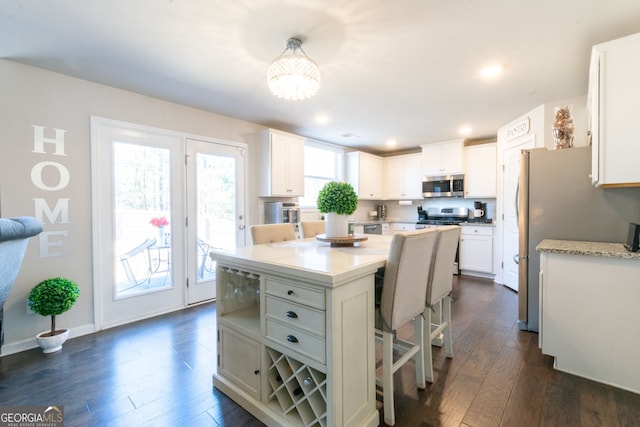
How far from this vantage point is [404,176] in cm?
589

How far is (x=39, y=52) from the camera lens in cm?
219

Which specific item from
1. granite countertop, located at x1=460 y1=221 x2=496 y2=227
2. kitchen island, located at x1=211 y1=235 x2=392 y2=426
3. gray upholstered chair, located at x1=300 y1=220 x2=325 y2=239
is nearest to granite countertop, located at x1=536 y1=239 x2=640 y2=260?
kitchen island, located at x1=211 y1=235 x2=392 y2=426

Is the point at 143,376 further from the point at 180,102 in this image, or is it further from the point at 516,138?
the point at 516,138

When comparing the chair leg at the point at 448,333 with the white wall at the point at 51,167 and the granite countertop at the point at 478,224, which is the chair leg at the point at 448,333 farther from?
the white wall at the point at 51,167

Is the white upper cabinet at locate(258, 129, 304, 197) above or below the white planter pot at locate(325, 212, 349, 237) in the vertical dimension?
above

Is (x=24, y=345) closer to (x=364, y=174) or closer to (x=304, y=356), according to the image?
(x=304, y=356)

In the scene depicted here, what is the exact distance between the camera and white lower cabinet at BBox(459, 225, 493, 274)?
4.66 meters

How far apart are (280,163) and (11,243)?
9.37 feet

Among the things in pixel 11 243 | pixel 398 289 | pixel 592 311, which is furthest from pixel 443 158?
pixel 11 243

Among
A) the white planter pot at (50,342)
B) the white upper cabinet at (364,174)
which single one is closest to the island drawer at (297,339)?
the white planter pot at (50,342)

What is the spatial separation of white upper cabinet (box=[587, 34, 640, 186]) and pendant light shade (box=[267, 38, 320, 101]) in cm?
197

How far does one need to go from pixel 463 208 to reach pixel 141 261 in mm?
5259

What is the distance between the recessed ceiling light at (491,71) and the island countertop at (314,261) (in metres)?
1.90

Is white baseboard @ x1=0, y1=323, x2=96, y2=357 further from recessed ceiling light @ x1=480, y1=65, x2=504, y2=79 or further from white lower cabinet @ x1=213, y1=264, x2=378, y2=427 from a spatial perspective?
recessed ceiling light @ x1=480, y1=65, x2=504, y2=79
